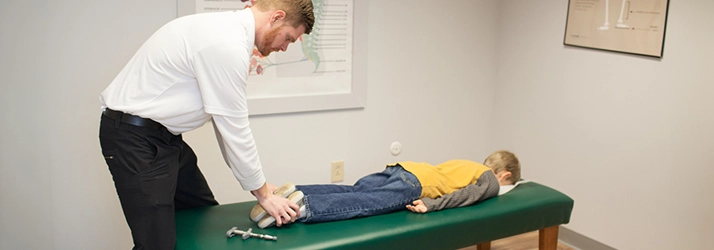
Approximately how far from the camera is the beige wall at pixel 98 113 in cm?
232

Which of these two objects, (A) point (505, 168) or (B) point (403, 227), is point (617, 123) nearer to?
(A) point (505, 168)

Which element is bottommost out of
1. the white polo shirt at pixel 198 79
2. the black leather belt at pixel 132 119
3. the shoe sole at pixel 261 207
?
the shoe sole at pixel 261 207

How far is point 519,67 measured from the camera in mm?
3342

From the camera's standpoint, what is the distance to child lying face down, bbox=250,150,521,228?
84.4 inches

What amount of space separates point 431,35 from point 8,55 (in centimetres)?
193

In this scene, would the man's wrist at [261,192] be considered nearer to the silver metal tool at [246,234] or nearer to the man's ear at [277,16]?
the silver metal tool at [246,234]

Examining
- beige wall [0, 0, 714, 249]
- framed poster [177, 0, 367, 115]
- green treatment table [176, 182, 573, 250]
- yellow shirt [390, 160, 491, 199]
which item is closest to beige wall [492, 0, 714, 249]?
beige wall [0, 0, 714, 249]

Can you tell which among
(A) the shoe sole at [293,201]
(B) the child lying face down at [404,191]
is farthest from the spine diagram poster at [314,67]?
(A) the shoe sole at [293,201]

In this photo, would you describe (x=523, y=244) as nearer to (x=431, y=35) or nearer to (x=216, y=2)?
(x=431, y=35)

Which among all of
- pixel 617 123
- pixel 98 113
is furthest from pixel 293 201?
pixel 617 123

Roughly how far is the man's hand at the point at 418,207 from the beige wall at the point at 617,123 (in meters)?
1.12

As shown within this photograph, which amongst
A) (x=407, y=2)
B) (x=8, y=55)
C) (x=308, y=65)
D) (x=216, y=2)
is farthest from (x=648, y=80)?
(x=8, y=55)

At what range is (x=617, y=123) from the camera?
9.36 feet

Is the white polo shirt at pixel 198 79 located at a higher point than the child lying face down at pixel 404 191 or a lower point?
higher
